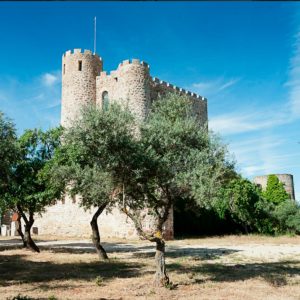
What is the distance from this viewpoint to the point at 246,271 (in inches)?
597

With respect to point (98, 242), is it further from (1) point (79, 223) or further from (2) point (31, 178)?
(1) point (79, 223)

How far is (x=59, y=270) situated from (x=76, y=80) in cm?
2519

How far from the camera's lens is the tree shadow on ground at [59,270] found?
45.3 ft

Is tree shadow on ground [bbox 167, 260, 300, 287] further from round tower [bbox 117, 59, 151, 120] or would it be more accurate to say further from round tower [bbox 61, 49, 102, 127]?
round tower [bbox 61, 49, 102, 127]

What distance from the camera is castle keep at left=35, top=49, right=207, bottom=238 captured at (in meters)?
35.5

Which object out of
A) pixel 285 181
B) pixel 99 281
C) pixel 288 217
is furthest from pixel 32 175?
pixel 285 181

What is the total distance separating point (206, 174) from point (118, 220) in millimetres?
23293

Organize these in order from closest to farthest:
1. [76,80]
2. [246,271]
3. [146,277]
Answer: [146,277] < [246,271] < [76,80]

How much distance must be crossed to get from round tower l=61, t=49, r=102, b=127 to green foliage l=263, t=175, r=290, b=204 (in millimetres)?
25435

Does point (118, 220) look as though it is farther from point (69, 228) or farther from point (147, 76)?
point (147, 76)

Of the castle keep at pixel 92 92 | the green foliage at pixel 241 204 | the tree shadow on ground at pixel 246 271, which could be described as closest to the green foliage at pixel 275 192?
the green foliage at pixel 241 204

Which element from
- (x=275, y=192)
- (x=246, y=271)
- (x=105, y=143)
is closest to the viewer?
(x=105, y=143)

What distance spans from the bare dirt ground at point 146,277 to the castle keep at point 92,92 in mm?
16233

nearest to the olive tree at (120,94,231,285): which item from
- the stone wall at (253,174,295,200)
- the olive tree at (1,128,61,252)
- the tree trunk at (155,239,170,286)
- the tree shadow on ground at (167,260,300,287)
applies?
the tree trunk at (155,239,170,286)
